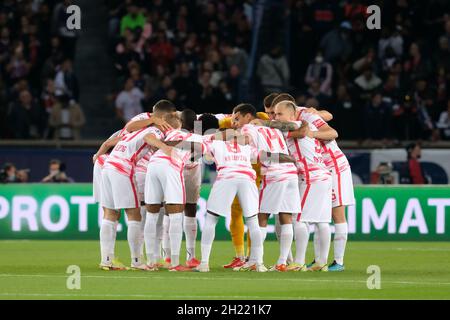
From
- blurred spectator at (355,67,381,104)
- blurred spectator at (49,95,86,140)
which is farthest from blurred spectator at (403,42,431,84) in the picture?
blurred spectator at (49,95,86,140)

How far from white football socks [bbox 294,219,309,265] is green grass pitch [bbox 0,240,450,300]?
0.37m

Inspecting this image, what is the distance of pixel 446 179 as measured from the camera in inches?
977

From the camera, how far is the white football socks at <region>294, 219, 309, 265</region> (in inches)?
658

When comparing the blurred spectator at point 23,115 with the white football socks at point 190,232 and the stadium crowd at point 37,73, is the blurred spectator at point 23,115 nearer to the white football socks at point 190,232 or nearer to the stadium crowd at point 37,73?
the stadium crowd at point 37,73

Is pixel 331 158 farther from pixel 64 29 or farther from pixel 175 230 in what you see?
pixel 64 29

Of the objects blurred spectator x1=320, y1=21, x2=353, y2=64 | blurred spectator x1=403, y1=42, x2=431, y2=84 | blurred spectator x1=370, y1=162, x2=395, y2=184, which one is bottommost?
blurred spectator x1=370, y1=162, x2=395, y2=184

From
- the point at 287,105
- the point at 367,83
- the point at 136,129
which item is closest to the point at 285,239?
the point at 287,105

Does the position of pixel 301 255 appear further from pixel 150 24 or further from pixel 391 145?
pixel 150 24

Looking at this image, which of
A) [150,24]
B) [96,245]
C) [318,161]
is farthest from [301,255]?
[150,24]

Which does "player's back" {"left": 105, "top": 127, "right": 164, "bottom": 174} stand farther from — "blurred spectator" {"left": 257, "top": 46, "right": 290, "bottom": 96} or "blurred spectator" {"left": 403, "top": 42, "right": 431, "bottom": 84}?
"blurred spectator" {"left": 403, "top": 42, "right": 431, "bottom": 84}

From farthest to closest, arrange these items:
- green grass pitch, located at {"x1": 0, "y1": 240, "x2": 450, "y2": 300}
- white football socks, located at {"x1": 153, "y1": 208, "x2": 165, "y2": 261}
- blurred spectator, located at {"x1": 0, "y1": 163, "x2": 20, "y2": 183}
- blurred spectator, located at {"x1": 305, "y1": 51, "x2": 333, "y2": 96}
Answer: blurred spectator, located at {"x1": 305, "y1": 51, "x2": 333, "y2": 96} → blurred spectator, located at {"x1": 0, "y1": 163, "x2": 20, "y2": 183} → white football socks, located at {"x1": 153, "y1": 208, "x2": 165, "y2": 261} → green grass pitch, located at {"x1": 0, "y1": 240, "x2": 450, "y2": 300}

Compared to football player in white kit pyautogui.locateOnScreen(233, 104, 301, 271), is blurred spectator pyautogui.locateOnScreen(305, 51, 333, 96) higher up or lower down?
higher up
